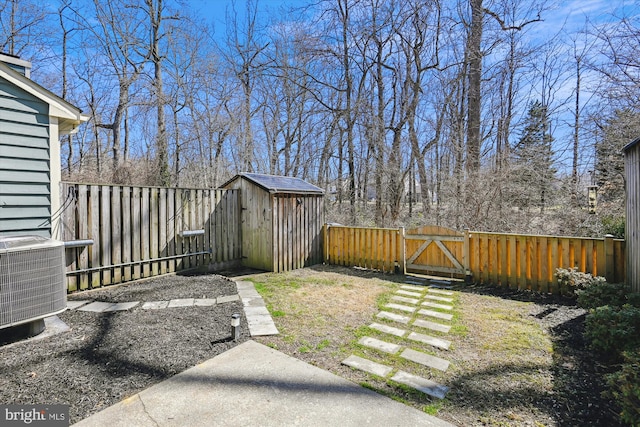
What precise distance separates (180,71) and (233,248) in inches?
349

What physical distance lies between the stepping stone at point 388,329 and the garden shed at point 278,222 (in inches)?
131

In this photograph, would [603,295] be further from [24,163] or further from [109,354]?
[24,163]

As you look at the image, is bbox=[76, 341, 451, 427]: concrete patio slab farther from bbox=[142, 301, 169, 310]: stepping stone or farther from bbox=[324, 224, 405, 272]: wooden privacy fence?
bbox=[324, 224, 405, 272]: wooden privacy fence

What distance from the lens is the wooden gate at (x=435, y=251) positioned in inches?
230

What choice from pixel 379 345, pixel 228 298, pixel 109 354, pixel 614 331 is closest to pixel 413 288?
pixel 379 345

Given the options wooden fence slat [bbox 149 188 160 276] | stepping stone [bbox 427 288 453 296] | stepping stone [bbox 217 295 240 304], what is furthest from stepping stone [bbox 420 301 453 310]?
wooden fence slat [bbox 149 188 160 276]

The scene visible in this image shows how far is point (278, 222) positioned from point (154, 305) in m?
2.98

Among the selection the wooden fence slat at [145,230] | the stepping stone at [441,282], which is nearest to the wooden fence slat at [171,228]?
the wooden fence slat at [145,230]

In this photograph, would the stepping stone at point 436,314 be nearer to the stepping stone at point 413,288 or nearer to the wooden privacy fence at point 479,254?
the stepping stone at point 413,288

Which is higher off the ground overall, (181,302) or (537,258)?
(537,258)

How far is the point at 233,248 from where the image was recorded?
22.8 ft

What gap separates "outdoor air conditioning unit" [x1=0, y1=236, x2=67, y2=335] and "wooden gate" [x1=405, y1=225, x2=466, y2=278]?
5.71m

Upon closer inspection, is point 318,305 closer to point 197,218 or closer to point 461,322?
point 461,322

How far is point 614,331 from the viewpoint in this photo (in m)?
2.69
